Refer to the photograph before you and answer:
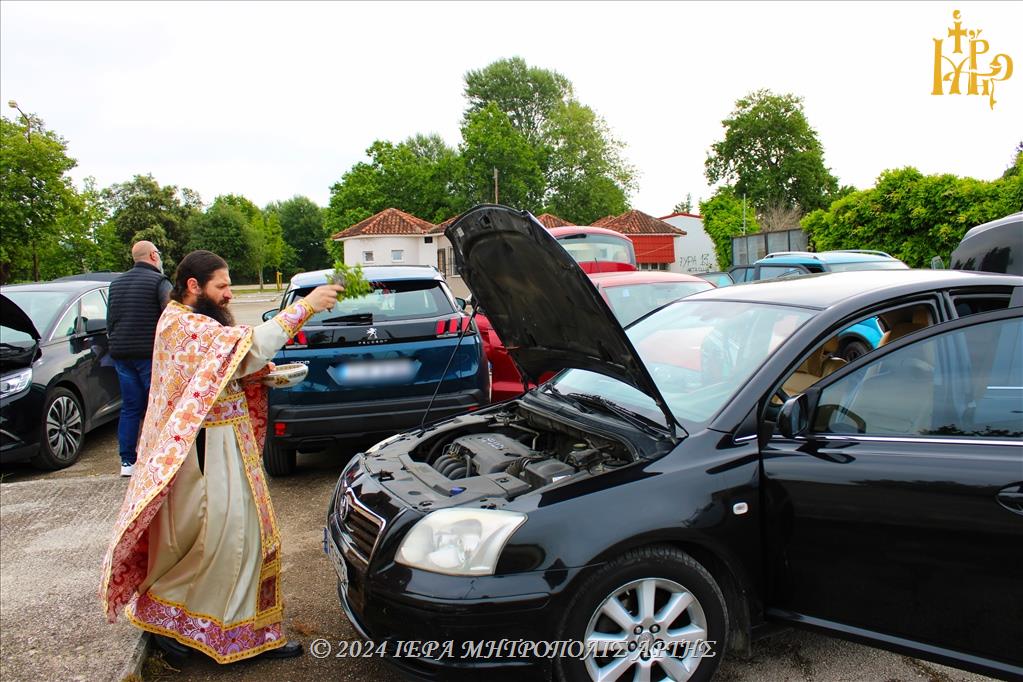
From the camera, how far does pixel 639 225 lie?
5075 centimetres

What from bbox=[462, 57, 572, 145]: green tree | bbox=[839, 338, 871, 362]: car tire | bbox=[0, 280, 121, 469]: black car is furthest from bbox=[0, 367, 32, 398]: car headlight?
bbox=[462, 57, 572, 145]: green tree

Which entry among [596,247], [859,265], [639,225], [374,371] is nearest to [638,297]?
[374,371]

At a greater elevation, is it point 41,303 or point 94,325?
point 41,303

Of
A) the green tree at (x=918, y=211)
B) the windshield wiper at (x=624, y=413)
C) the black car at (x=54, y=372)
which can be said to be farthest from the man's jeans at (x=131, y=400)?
the green tree at (x=918, y=211)

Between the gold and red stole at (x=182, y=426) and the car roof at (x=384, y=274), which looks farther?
the car roof at (x=384, y=274)

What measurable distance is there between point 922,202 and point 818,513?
58.7 ft

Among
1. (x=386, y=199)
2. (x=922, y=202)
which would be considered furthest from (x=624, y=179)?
(x=922, y=202)

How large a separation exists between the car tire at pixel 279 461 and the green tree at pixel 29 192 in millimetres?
11072

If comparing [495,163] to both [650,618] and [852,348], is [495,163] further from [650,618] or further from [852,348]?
[650,618]

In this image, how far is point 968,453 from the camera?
8.54ft

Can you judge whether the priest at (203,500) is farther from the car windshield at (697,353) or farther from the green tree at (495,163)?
the green tree at (495,163)

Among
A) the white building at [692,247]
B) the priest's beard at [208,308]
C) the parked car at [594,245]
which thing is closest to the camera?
the priest's beard at [208,308]

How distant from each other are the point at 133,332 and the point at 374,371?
2224 mm

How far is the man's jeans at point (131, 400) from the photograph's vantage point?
20.5 feet
